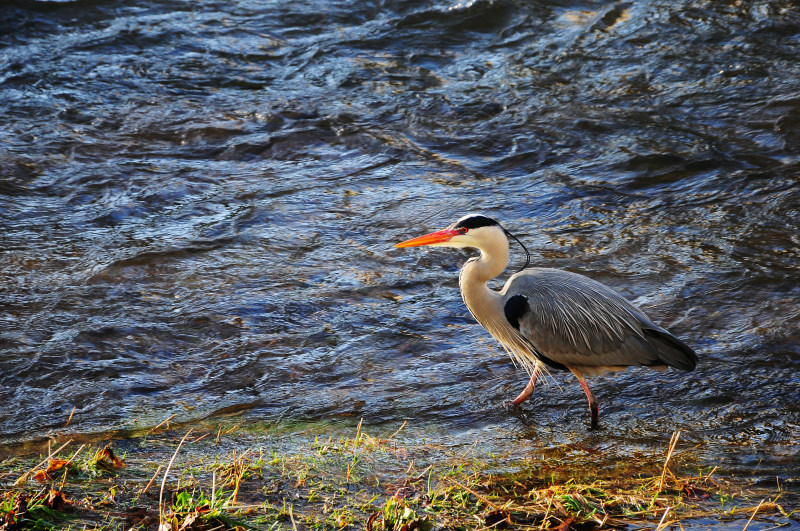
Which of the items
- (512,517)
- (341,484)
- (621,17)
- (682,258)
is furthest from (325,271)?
(621,17)

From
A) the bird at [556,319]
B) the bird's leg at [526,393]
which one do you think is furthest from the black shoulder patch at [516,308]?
the bird's leg at [526,393]

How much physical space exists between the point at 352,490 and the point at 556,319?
6.37ft

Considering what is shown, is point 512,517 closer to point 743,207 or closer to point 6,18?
point 743,207

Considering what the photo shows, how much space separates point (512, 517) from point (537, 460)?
3.26ft

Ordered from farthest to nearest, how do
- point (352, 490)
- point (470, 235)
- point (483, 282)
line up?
point (483, 282) → point (470, 235) → point (352, 490)

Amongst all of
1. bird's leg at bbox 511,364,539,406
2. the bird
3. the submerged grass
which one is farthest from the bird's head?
the submerged grass

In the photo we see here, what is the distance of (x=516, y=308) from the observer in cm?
551

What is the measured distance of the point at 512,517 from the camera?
3674 mm

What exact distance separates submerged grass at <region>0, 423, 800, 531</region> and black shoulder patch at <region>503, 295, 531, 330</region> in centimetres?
110

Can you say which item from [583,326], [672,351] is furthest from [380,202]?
[672,351]

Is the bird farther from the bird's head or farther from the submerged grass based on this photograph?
the submerged grass

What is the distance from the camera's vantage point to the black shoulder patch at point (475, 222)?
5391 mm

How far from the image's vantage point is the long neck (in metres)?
5.56

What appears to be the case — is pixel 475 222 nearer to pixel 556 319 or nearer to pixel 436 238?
pixel 436 238
